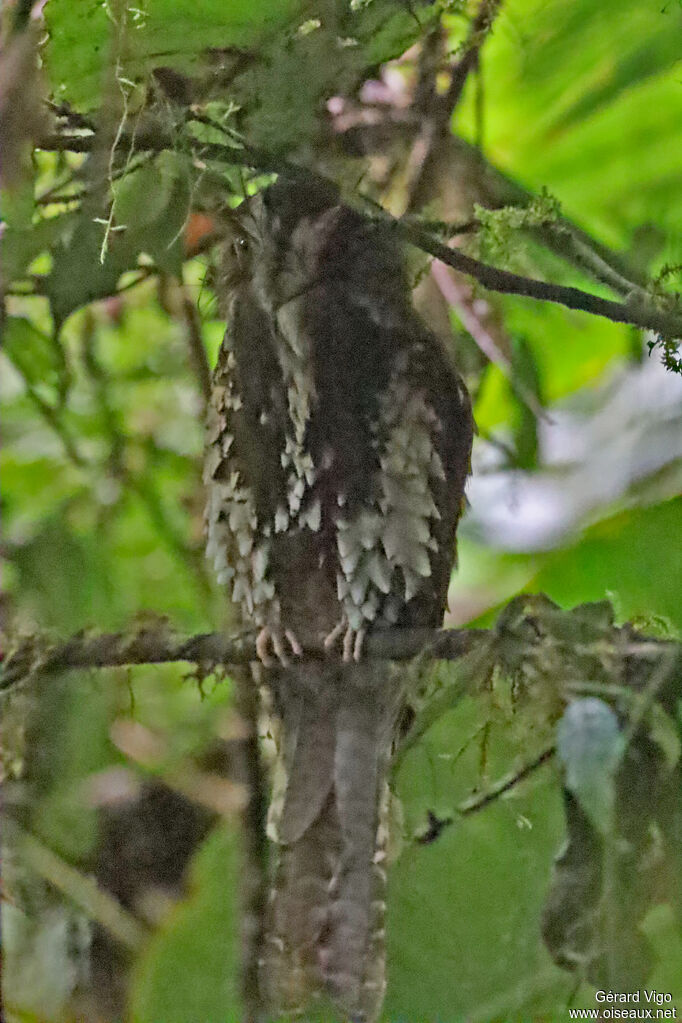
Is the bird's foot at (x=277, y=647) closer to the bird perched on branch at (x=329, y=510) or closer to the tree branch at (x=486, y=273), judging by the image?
the bird perched on branch at (x=329, y=510)

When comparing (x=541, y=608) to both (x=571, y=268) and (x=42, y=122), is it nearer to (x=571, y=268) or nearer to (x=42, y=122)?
(x=571, y=268)

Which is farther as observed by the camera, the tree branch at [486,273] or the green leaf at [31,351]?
the green leaf at [31,351]

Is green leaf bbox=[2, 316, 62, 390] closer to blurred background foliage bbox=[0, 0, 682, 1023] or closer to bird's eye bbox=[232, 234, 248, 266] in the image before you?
blurred background foliage bbox=[0, 0, 682, 1023]

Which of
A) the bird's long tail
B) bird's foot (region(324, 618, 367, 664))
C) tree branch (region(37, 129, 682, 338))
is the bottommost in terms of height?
the bird's long tail

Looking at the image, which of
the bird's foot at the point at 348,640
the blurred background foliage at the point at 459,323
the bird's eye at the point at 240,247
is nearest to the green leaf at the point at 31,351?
the blurred background foliage at the point at 459,323

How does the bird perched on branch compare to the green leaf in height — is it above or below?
below

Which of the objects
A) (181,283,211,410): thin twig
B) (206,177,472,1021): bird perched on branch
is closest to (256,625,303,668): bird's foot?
(206,177,472,1021): bird perched on branch

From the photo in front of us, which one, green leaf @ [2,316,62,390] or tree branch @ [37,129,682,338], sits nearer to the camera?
tree branch @ [37,129,682,338]

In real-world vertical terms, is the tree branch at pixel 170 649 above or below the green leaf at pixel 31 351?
below

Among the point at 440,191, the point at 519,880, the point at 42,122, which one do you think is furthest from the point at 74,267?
the point at 519,880

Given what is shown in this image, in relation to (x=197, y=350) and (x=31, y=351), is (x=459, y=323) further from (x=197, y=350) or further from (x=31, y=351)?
(x=31, y=351)
